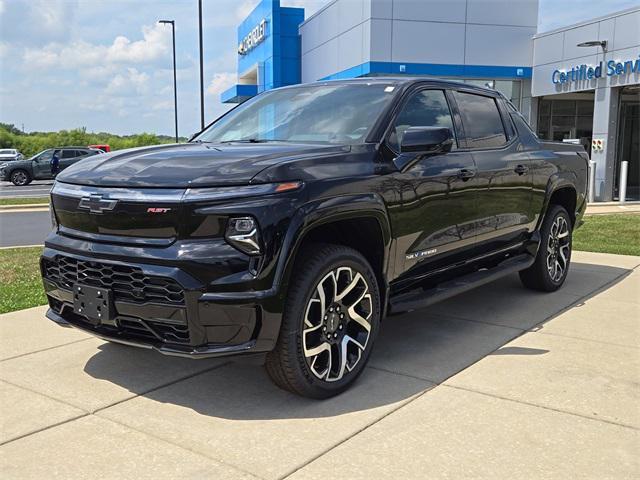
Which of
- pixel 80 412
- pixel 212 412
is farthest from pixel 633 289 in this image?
pixel 80 412

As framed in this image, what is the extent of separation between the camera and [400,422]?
135 inches

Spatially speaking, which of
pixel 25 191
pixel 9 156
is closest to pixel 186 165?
pixel 25 191

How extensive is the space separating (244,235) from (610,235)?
29.7 feet

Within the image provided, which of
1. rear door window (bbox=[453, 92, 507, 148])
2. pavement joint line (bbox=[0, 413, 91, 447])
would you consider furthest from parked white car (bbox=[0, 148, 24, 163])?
pavement joint line (bbox=[0, 413, 91, 447])

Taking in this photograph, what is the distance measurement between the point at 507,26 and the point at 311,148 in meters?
20.4

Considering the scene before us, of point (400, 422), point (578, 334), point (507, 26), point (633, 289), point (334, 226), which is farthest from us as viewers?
point (507, 26)

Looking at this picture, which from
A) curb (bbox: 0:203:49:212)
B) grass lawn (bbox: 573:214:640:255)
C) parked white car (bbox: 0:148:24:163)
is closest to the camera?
grass lawn (bbox: 573:214:640:255)

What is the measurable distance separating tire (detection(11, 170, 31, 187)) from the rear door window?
99.2ft

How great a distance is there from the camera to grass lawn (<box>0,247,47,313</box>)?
598 cm

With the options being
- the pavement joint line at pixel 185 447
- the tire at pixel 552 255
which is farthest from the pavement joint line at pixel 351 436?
the tire at pixel 552 255

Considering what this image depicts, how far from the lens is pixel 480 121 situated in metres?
5.35

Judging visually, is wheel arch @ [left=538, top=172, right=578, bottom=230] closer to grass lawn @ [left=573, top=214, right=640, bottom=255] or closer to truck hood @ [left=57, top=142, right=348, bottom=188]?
grass lawn @ [left=573, top=214, right=640, bottom=255]

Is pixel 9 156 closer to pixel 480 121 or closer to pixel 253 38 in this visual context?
pixel 253 38

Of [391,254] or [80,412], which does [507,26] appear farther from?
[80,412]
